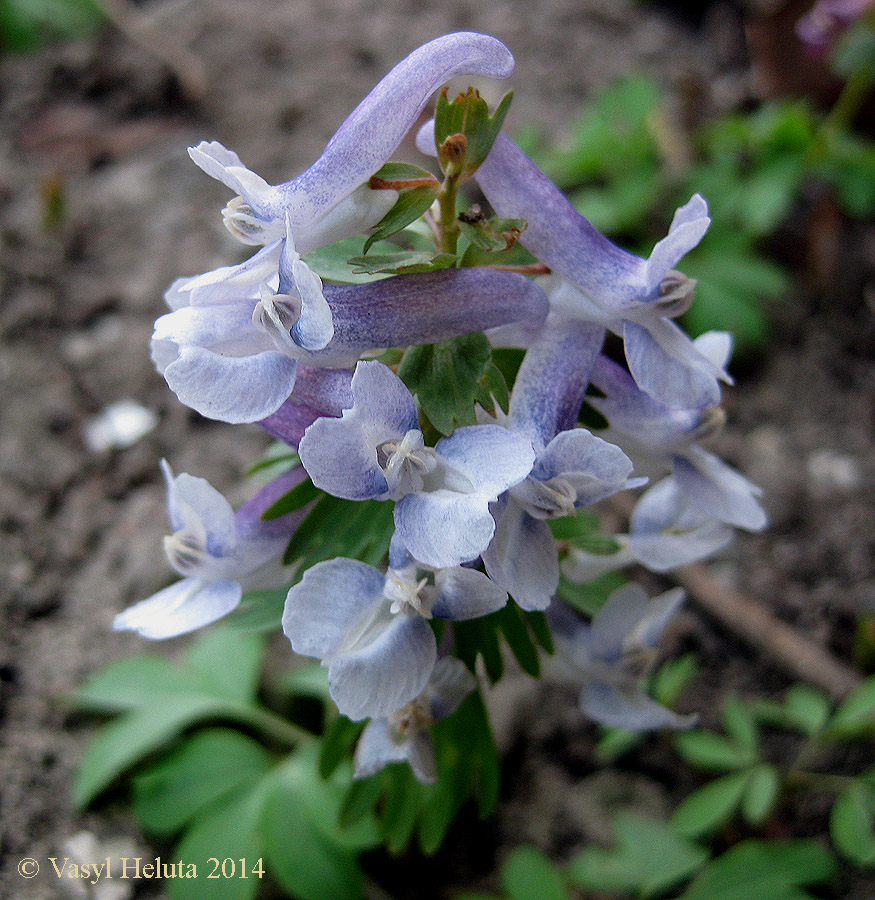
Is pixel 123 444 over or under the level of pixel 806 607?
under

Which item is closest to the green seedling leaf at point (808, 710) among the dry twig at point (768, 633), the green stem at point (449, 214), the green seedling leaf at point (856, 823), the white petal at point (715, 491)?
the green seedling leaf at point (856, 823)

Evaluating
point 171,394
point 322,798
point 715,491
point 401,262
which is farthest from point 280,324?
point 171,394

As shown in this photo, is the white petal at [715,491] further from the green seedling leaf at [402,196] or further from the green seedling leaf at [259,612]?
the green seedling leaf at [259,612]

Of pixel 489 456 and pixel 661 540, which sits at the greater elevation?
pixel 489 456

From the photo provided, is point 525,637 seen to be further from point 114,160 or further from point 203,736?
point 114,160

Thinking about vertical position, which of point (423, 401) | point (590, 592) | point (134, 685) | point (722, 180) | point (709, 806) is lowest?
point (134, 685)

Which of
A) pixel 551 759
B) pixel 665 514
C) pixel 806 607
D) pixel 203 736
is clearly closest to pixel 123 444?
pixel 203 736

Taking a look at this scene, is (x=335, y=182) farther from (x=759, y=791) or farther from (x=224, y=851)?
(x=759, y=791)
